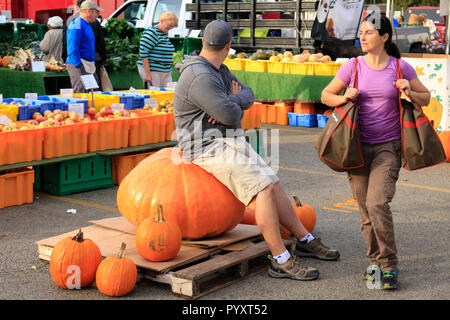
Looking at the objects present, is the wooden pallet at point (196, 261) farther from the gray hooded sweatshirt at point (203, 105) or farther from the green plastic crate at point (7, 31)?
the green plastic crate at point (7, 31)

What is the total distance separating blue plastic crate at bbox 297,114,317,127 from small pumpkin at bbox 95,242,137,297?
28.7 ft

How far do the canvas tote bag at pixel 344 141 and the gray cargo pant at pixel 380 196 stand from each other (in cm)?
12

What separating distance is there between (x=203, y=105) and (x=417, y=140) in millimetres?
1506

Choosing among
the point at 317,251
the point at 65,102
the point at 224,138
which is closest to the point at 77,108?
the point at 65,102

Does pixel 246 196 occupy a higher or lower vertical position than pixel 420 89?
lower

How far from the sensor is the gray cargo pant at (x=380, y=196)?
4.81 metres

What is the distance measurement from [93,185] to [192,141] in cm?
302

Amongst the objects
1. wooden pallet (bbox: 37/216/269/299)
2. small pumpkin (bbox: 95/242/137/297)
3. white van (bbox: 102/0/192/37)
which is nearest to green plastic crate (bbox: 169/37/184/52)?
white van (bbox: 102/0/192/37)

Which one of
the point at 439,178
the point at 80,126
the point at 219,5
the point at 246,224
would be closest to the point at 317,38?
the point at 219,5

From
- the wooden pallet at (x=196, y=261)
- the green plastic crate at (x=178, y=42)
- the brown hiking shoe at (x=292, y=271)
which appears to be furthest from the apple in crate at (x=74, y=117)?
the green plastic crate at (x=178, y=42)

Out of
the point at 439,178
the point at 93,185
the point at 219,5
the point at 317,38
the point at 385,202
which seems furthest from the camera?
the point at 219,5

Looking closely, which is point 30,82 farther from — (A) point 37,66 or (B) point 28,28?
(B) point 28,28

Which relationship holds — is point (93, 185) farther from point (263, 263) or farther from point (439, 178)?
point (439, 178)

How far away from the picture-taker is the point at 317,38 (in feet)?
46.8
